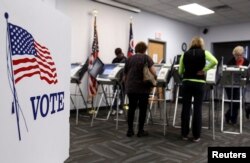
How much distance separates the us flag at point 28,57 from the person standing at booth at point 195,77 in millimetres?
2829

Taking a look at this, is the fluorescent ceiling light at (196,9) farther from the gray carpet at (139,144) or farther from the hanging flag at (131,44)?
the gray carpet at (139,144)

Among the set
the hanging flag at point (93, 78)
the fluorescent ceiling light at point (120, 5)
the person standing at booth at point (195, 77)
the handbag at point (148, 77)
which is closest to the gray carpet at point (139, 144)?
the person standing at booth at point (195, 77)

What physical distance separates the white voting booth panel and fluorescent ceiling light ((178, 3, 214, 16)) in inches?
253

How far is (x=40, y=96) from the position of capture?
768mm

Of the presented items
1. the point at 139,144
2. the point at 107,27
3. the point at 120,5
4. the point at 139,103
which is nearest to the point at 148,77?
the point at 139,103

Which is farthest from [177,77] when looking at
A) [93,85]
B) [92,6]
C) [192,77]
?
[92,6]

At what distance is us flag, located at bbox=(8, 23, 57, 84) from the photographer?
25.2 inches

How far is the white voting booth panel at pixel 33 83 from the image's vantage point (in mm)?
603

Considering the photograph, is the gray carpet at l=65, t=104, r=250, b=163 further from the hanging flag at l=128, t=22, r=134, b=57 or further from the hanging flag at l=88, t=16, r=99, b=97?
the hanging flag at l=128, t=22, r=134, b=57

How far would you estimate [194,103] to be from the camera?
3533 millimetres

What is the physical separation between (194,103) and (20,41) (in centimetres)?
314

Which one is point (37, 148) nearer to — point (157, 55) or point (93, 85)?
point (93, 85)

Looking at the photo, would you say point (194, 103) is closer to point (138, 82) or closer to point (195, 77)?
point (195, 77)

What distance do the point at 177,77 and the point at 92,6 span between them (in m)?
3.07
